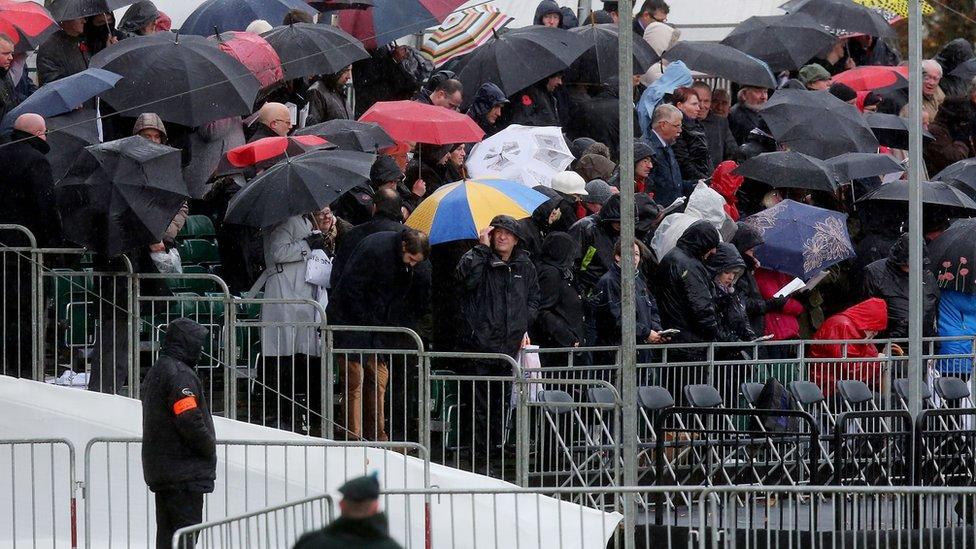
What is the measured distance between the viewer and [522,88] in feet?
53.8

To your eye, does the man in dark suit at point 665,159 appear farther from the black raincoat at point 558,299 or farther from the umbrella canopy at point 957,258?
the black raincoat at point 558,299

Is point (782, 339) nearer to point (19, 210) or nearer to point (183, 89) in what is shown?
point (183, 89)

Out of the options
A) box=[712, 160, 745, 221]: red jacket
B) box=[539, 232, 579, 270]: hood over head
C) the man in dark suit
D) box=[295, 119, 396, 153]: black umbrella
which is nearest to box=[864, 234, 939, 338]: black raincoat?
box=[712, 160, 745, 221]: red jacket

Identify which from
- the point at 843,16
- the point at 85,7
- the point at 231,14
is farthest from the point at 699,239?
the point at 843,16

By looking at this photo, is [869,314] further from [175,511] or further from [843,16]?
[175,511]

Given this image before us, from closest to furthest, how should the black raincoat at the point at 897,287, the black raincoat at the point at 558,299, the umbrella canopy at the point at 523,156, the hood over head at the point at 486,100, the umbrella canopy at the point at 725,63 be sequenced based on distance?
the black raincoat at the point at 558,299, the black raincoat at the point at 897,287, the umbrella canopy at the point at 523,156, the hood over head at the point at 486,100, the umbrella canopy at the point at 725,63

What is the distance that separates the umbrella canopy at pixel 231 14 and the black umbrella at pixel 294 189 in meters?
3.58

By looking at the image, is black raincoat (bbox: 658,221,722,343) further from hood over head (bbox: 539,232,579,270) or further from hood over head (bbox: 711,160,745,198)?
hood over head (bbox: 711,160,745,198)

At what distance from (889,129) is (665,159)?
2.78 metres

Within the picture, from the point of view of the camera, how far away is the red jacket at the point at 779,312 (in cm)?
1455

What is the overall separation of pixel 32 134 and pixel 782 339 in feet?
19.3

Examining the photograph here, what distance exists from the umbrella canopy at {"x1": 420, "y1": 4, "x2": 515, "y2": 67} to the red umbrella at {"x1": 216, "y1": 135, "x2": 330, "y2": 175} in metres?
4.64

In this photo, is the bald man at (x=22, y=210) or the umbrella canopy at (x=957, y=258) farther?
the umbrella canopy at (x=957, y=258)

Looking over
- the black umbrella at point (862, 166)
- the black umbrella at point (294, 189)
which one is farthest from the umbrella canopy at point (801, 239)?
the black umbrella at point (294, 189)
